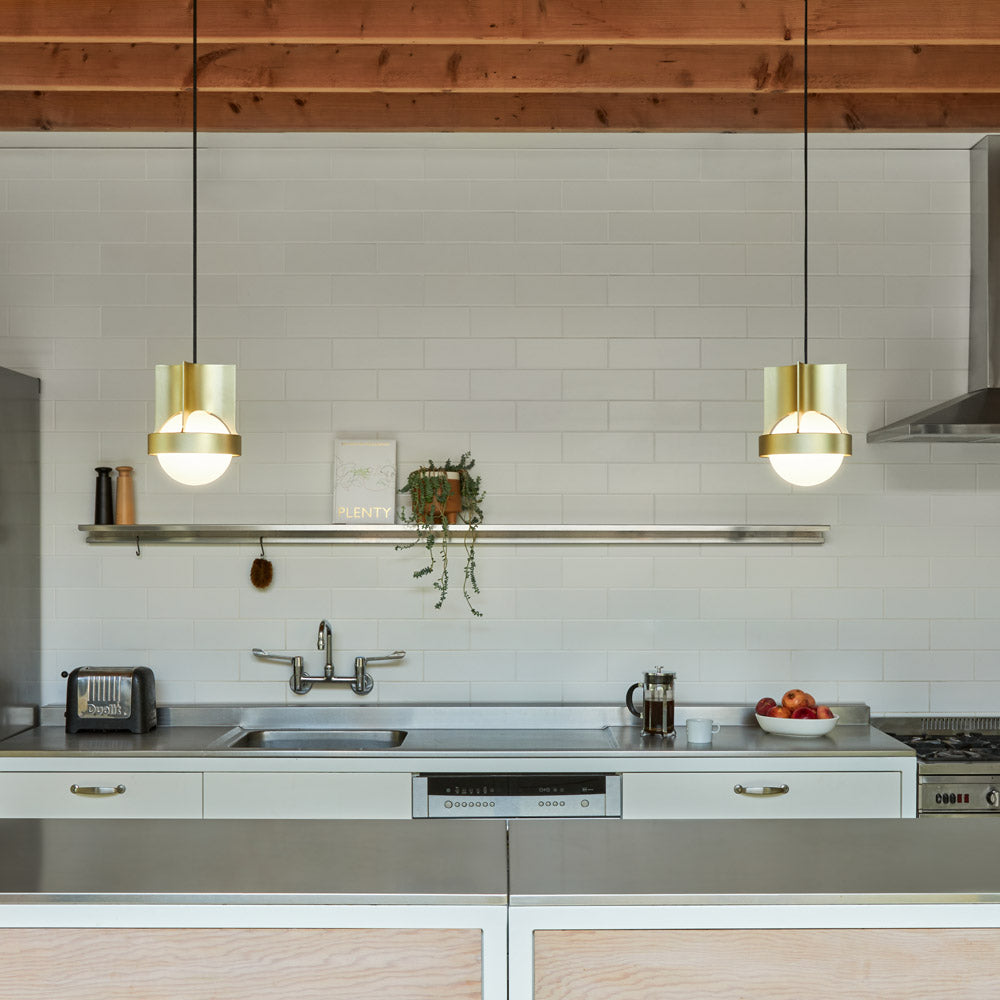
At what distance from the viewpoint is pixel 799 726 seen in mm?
3533

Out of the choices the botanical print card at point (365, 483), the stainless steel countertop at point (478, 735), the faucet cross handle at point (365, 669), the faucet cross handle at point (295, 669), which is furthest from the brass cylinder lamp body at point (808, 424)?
the faucet cross handle at point (295, 669)

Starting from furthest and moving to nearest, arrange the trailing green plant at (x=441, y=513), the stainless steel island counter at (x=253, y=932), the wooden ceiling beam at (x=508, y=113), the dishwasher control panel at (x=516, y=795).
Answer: the wooden ceiling beam at (x=508, y=113), the trailing green plant at (x=441, y=513), the dishwasher control panel at (x=516, y=795), the stainless steel island counter at (x=253, y=932)

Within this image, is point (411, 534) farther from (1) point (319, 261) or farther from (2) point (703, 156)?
(2) point (703, 156)

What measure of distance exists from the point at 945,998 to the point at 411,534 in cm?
255

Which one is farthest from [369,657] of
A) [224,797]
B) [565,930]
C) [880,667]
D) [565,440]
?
[565,930]

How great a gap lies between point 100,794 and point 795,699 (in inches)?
96.3

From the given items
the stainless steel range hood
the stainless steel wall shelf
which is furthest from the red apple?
the stainless steel range hood

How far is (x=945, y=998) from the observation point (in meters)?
1.68

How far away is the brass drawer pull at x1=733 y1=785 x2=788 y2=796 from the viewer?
3283 millimetres

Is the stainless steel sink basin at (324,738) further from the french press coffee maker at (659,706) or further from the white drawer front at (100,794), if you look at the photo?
the french press coffee maker at (659,706)

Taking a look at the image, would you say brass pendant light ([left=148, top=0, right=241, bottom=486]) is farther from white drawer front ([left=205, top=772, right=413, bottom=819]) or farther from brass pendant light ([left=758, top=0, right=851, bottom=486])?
white drawer front ([left=205, top=772, right=413, bottom=819])

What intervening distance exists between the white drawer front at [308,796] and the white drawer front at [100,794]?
88 mm

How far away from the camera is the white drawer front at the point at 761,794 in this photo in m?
3.28

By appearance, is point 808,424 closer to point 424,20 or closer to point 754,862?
point 754,862
